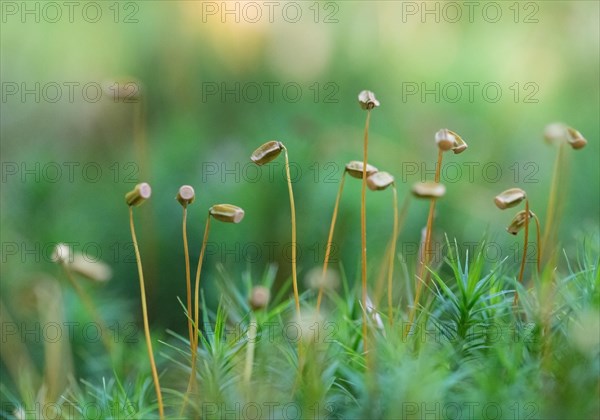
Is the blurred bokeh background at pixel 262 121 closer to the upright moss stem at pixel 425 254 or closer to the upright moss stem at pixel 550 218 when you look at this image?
the upright moss stem at pixel 550 218

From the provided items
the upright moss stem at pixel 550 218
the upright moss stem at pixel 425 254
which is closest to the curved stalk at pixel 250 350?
the upright moss stem at pixel 425 254

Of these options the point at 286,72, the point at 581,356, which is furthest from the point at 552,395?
the point at 286,72

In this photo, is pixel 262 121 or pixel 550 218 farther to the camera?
pixel 262 121

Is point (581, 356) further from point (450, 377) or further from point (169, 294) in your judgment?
point (169, 294)

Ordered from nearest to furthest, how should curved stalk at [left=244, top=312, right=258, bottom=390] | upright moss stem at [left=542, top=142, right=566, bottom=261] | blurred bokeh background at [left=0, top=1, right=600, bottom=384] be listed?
curved stalk at [left=244, top=312, right=258, bottom=390], upright moss stem at [left=542, top=142, right=566, bottom=261], blurred bokeh background at [left=0, top=1, right=600, bottom=384]

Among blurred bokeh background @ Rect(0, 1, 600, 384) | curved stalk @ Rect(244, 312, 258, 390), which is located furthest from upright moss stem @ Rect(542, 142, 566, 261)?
curved stalk @ Rect(244, 312, 258, 390)

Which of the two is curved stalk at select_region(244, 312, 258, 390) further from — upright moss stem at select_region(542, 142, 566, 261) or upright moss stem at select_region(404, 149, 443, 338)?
upright moss stem at select_region(542, 142, 566, 261)

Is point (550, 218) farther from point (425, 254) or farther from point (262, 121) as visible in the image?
point (262, 121)

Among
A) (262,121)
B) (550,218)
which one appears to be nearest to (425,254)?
(550,218)
